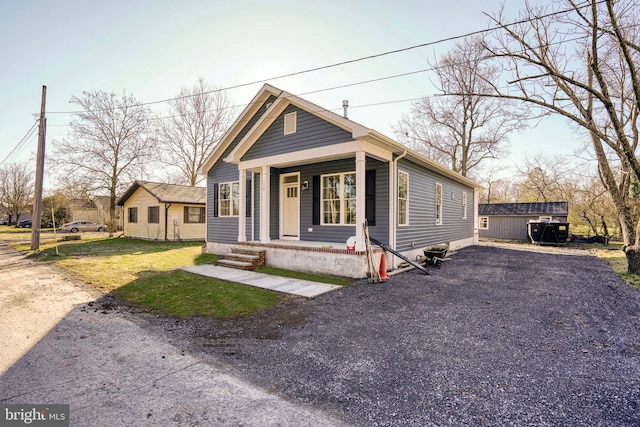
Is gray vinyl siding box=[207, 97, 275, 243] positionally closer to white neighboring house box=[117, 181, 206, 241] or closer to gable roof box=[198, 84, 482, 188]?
gable roof box=[198, 84, 482, 188]

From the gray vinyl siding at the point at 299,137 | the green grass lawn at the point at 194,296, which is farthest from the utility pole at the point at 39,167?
the gray vinyl siding at the point at 299,137

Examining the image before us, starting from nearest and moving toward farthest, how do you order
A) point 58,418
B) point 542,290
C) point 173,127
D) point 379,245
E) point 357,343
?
point 58,418 < point 357,343 < point 542,290 < point 379,245 < point 173,127

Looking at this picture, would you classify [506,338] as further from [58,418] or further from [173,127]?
[173,127]

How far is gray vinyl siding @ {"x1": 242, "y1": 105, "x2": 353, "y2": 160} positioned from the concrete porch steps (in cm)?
300

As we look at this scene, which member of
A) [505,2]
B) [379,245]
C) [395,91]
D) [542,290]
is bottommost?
[542,290]

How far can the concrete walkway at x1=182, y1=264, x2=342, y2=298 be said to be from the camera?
21.2 ft

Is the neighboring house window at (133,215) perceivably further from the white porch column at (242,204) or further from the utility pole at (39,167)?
the white porch column at (242,204)

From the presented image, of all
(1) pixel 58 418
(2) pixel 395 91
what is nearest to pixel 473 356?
(1) pixel 58 418

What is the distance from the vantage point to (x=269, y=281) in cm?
730

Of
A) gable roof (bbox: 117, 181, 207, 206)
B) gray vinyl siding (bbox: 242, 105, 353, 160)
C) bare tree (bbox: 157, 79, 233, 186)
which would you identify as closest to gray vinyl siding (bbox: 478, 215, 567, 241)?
gray vinyl siding (bbox: 242, 105, 353, 160)

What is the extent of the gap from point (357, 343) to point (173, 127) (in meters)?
28.2

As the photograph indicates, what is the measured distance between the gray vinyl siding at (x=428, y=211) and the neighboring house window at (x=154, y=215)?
1524 centimetres

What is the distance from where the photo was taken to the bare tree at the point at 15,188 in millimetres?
38719

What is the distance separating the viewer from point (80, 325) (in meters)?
4.47
